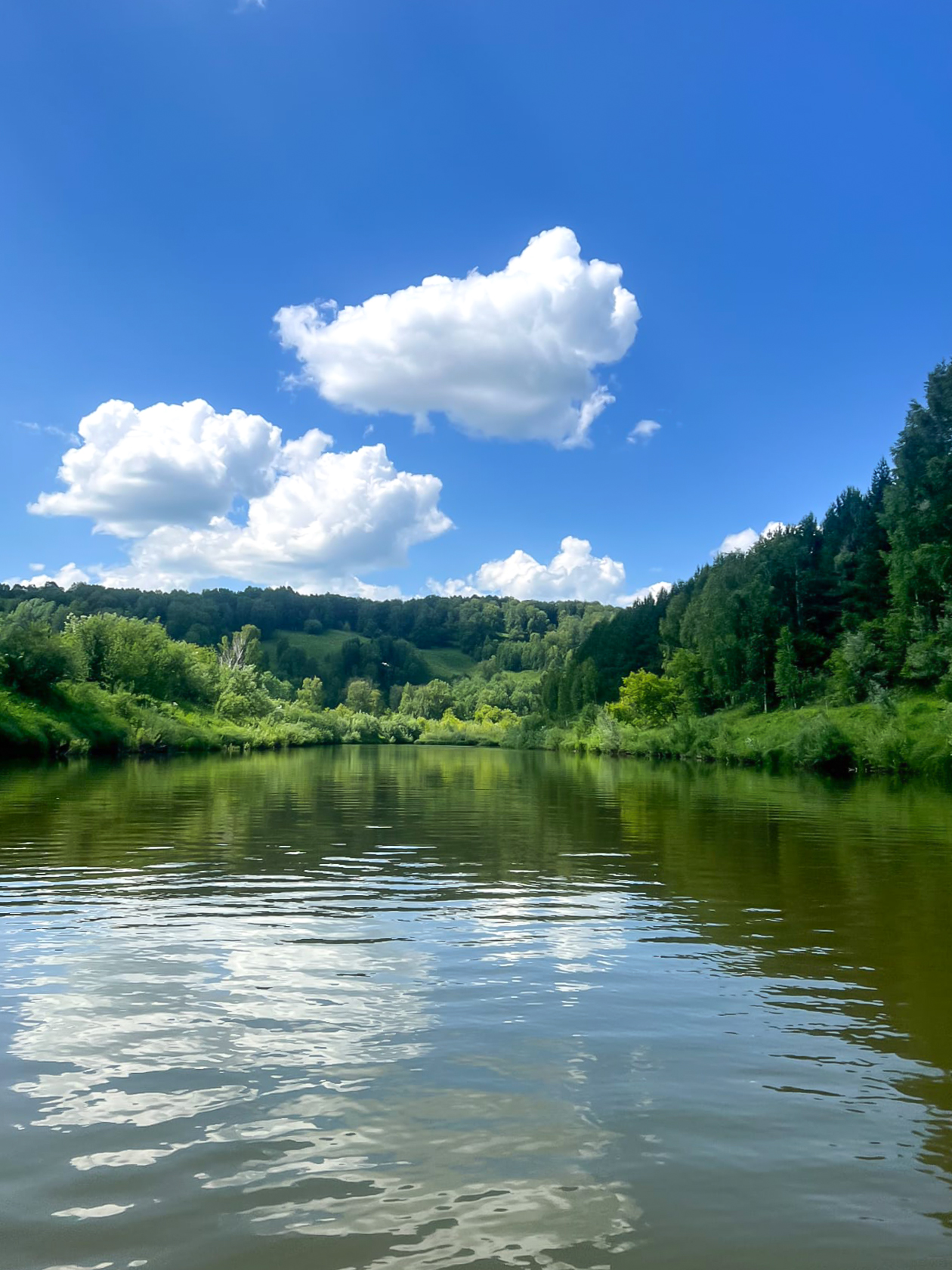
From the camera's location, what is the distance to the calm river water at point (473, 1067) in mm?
5035

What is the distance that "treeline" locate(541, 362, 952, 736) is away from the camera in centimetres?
6594

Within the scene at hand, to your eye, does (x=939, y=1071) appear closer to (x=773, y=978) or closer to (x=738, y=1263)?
(x=773, y=978)

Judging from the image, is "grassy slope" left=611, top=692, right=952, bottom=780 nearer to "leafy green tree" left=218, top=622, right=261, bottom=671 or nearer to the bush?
the bush

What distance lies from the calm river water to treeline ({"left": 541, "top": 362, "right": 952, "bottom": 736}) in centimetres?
5054

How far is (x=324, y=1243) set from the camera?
4.84 m

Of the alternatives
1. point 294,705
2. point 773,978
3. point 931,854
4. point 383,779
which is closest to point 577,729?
point 294,705

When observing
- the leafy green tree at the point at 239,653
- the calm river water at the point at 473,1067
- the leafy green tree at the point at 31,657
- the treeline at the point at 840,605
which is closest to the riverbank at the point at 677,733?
the leafy green tree at the point at 31,657

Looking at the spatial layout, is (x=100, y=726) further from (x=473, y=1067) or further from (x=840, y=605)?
(x=473, y=1067)

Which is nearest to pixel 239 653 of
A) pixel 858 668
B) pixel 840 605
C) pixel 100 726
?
pixel 100 726

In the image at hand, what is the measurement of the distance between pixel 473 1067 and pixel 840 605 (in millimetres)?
90601

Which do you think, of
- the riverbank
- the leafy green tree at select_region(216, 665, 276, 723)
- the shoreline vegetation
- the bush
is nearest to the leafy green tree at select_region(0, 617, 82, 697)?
the shoreline vegetation

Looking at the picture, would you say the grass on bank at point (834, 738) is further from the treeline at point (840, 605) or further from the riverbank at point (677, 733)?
the treeline at point (840, 605)

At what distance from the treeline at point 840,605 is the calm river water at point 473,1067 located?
50.5 m

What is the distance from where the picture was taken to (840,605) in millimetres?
90625
